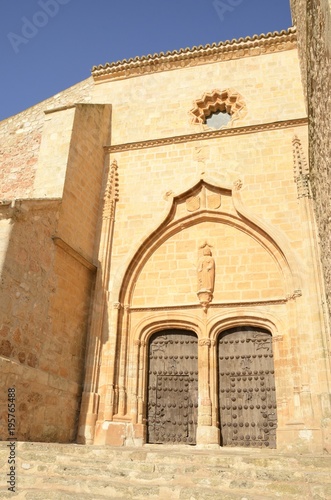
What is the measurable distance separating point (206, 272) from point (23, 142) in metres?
4.94

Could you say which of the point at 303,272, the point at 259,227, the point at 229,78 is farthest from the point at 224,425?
the point at 229,78

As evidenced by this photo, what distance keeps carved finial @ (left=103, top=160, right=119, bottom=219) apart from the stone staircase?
4867 millimetres

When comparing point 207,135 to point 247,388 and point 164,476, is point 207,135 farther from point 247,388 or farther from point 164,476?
point 164,476

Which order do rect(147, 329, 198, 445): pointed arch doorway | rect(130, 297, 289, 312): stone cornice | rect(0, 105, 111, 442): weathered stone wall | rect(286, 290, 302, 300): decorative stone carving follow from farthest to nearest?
rect(130, 297, 289, 312): stone cornice < rect(147, 329, 198, 445): pointed arch doorway < rect(286, 290, 302, 300): decorative stone carving < rect(0, 105, 111, 442): weathered stone wall

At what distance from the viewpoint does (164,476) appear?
150 inches

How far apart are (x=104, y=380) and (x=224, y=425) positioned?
2.00 meters

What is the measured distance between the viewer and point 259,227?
7.67m

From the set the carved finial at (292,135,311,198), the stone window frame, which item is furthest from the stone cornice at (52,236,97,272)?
the carved finial at (292,135,311,198)

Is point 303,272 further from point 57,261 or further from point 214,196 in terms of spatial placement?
point 57,261

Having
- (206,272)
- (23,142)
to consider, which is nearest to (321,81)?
(206,272)

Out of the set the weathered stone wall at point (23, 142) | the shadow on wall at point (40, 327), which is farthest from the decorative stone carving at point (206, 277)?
the weathered stone wall at point (23, 142)

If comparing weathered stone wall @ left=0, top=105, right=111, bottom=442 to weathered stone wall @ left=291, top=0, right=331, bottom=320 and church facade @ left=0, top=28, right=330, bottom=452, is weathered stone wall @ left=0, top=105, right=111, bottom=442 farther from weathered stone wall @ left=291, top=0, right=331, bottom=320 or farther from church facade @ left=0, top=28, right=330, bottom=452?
weathered stone wall @ left=291, top=0, right=331, bottom=320

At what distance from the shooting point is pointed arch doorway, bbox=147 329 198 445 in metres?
7.04

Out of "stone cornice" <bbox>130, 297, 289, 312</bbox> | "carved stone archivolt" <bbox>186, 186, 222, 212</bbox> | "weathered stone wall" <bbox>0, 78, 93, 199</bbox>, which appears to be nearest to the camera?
"stone cornice" <bbox>130, 297, 289, 312</bbox>
